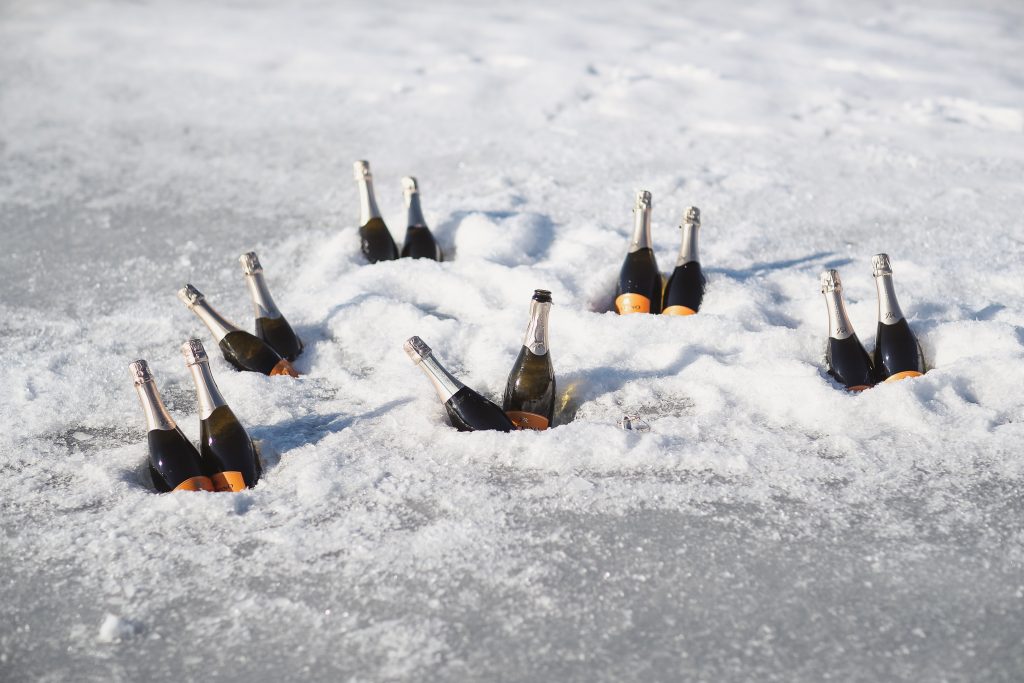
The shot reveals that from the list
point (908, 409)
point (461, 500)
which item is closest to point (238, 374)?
point (461, 500)

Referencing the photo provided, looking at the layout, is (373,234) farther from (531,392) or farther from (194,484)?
(194,484)

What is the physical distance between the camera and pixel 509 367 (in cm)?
310

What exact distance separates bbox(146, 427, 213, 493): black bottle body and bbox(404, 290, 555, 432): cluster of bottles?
2.28ft

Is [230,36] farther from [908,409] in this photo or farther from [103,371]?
[908,409]

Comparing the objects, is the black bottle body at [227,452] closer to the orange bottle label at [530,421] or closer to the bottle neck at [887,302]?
the orange bottle label at [530,421]

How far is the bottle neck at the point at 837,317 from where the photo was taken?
3.02 meters

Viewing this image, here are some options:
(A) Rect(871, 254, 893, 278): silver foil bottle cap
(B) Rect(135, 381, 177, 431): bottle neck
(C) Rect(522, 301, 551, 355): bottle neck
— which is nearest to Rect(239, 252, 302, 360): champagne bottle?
(B) Rect(135, 381, 177, 431): bottle neck

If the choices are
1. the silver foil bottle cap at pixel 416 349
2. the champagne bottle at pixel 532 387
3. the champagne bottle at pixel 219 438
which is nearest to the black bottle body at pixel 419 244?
the champagne bottle at pixel 532 387

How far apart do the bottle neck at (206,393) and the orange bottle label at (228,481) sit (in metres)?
0.18

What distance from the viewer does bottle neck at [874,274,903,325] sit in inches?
121

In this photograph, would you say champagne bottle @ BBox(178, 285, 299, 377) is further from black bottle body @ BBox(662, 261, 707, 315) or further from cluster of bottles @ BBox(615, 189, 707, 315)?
black bottle body @ BBox(662, 261, 707, 315)

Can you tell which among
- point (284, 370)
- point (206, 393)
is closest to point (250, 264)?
point (284, 370)

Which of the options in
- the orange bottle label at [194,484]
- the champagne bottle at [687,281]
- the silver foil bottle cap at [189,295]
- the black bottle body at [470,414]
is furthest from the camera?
the champagne bottle at [687,281]

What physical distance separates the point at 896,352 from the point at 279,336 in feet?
7.00
